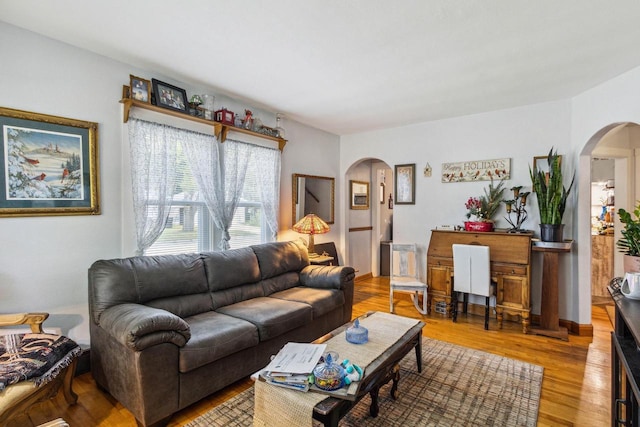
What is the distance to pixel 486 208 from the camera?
3.89 metres

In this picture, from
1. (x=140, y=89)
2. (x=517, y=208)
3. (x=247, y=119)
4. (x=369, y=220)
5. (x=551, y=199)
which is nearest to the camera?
(x=140, y=89)

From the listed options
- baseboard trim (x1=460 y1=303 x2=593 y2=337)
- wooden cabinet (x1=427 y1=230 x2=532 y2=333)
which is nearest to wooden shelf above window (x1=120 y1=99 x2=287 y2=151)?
wooden cabinet (x1=427 y1=230 x2=532 y2=333)

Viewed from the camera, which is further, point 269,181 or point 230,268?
point 269,181

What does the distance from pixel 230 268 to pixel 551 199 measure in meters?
3.38

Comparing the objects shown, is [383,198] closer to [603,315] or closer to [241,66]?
[603,315]

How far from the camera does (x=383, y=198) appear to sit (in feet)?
20.7

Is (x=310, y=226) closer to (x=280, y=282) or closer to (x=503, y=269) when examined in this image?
(x=280, y=282)

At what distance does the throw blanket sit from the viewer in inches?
64.6

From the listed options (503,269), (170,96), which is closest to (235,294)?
(170,96)

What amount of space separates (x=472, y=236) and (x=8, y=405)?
4071 millimetres

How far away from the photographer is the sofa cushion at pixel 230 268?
9.52 ft

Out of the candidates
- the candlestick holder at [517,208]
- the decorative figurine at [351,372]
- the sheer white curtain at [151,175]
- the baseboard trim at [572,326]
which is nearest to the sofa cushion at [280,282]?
the sheer white curtain at [151,175]

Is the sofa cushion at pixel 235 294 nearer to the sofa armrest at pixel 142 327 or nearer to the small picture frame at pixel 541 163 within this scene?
the sofa armrest at pixel 142 327

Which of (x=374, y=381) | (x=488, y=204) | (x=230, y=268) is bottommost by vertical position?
(x=374, y=381)
